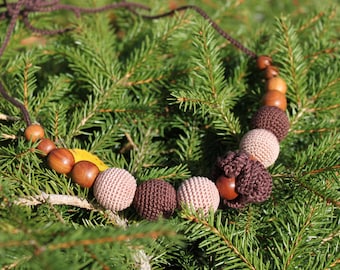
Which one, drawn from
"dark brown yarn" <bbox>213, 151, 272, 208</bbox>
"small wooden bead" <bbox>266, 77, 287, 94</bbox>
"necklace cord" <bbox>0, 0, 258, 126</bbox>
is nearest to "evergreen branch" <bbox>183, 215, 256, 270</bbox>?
"dark brown yarn" <bbox>213, 151, 272, 208</bbox>

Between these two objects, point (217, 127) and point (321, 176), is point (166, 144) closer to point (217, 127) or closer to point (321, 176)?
point (217, 127)

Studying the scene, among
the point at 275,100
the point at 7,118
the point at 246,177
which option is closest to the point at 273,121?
the point at 275,100

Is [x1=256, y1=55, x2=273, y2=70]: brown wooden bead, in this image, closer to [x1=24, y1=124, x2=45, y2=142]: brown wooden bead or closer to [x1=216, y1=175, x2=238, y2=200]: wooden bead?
[x1=216, y1=175, x2=238, y2=200]: wooden bead

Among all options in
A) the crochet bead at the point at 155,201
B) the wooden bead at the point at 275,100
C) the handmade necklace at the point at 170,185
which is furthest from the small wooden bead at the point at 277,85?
the crochet bead at the point at 155,201

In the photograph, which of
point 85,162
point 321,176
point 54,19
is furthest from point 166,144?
point 54,19

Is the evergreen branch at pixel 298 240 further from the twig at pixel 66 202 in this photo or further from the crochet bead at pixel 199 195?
the twig at pixel 66 202
